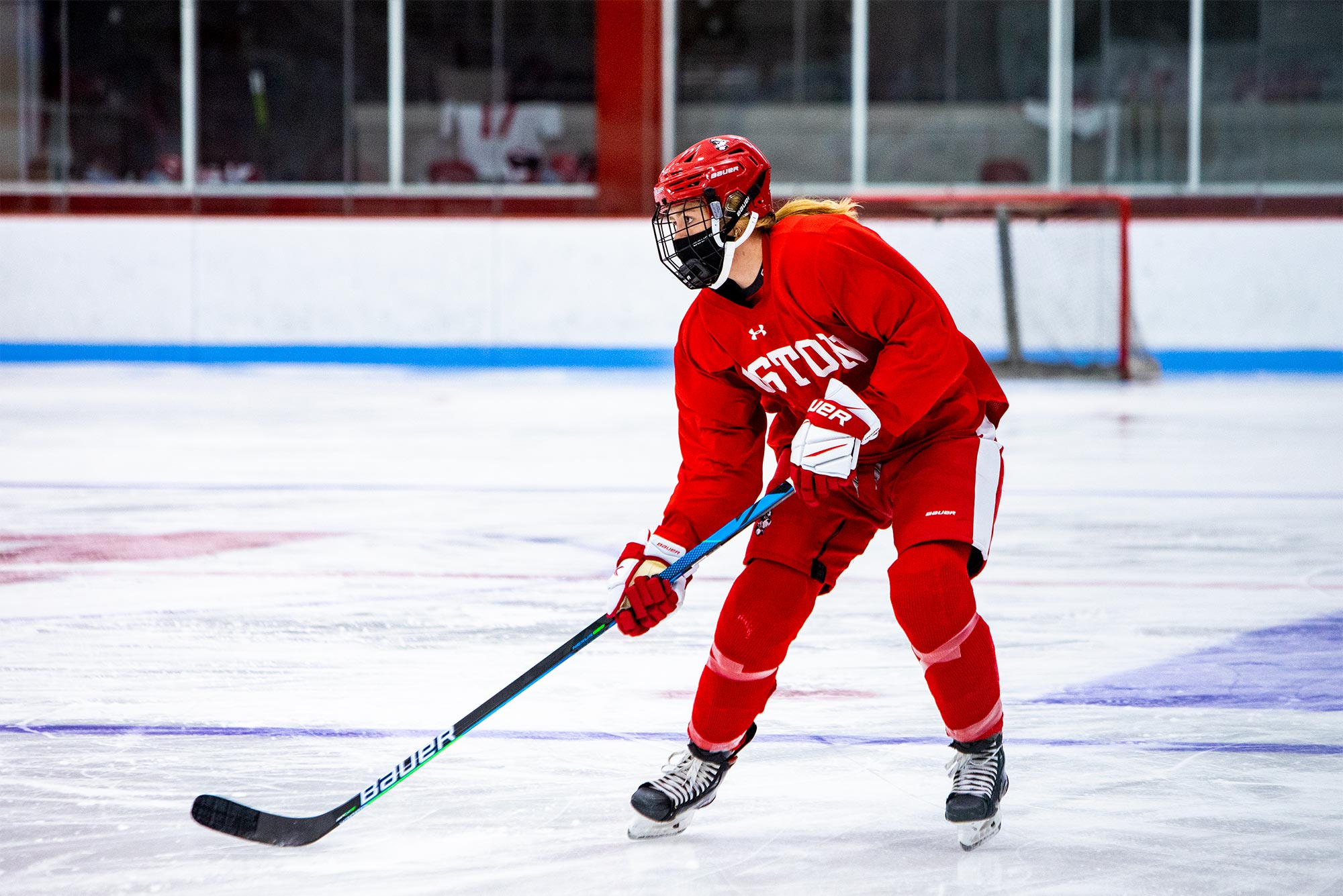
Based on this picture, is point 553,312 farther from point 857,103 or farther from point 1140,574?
point 1140,574

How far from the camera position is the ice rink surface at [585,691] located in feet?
5.97

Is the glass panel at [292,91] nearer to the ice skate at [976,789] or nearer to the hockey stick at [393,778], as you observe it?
the hockey stick at [393,778]

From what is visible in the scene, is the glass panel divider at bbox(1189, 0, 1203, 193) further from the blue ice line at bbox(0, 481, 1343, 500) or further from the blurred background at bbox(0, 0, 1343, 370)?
the blue ice line at bbox(0, 481, 1343, 500)

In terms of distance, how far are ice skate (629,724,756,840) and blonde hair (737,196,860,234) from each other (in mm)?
635

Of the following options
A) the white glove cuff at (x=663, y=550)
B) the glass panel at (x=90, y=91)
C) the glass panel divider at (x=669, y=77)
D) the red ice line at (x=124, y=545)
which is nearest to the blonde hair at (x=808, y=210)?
the white glove cuff at (x=663, y=550)

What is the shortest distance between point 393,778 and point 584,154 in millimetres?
9375

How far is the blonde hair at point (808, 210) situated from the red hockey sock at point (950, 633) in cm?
44

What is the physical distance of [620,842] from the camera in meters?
1.88

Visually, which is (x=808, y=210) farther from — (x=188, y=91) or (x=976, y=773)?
(x=188, y=91)

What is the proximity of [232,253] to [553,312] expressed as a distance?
2098 millimetres

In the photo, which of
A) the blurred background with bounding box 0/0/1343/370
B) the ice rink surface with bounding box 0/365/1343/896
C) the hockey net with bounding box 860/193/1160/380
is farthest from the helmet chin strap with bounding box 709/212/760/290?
the blurred background with bounding box 0/0/1343/370

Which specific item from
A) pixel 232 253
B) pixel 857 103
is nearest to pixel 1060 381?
pixel 857 103

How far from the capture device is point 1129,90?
10.4 meters

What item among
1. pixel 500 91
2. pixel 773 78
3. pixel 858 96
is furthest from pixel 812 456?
pixel 773 78
